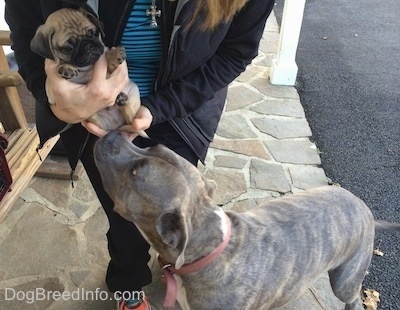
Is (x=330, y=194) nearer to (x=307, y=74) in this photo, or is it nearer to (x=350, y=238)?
(x=350, y=238)

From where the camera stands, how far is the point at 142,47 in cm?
190

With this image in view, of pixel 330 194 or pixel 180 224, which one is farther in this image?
pixel 330 194

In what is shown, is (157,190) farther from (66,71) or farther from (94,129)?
(66,71)

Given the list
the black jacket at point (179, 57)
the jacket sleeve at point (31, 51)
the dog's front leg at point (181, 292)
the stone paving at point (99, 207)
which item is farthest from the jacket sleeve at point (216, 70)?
the stone paving at point (99, 207)

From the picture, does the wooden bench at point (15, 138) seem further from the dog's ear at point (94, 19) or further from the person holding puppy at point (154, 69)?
the dog's ear at point (94, 19)

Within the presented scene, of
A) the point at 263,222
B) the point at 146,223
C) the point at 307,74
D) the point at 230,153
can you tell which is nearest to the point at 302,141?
the point at 230,153

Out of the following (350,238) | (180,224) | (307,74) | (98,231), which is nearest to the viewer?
(180,224)

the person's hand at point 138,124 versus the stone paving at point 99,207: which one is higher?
the person's hand at point 138,124

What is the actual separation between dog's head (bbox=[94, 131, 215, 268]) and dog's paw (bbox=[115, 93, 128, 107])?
15cm

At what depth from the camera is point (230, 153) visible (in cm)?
409

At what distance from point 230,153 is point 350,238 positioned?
1.99 metres

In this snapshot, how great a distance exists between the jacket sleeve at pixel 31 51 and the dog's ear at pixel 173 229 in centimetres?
63

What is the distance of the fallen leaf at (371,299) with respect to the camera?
279 cm

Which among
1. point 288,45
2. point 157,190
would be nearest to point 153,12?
point 157,190
